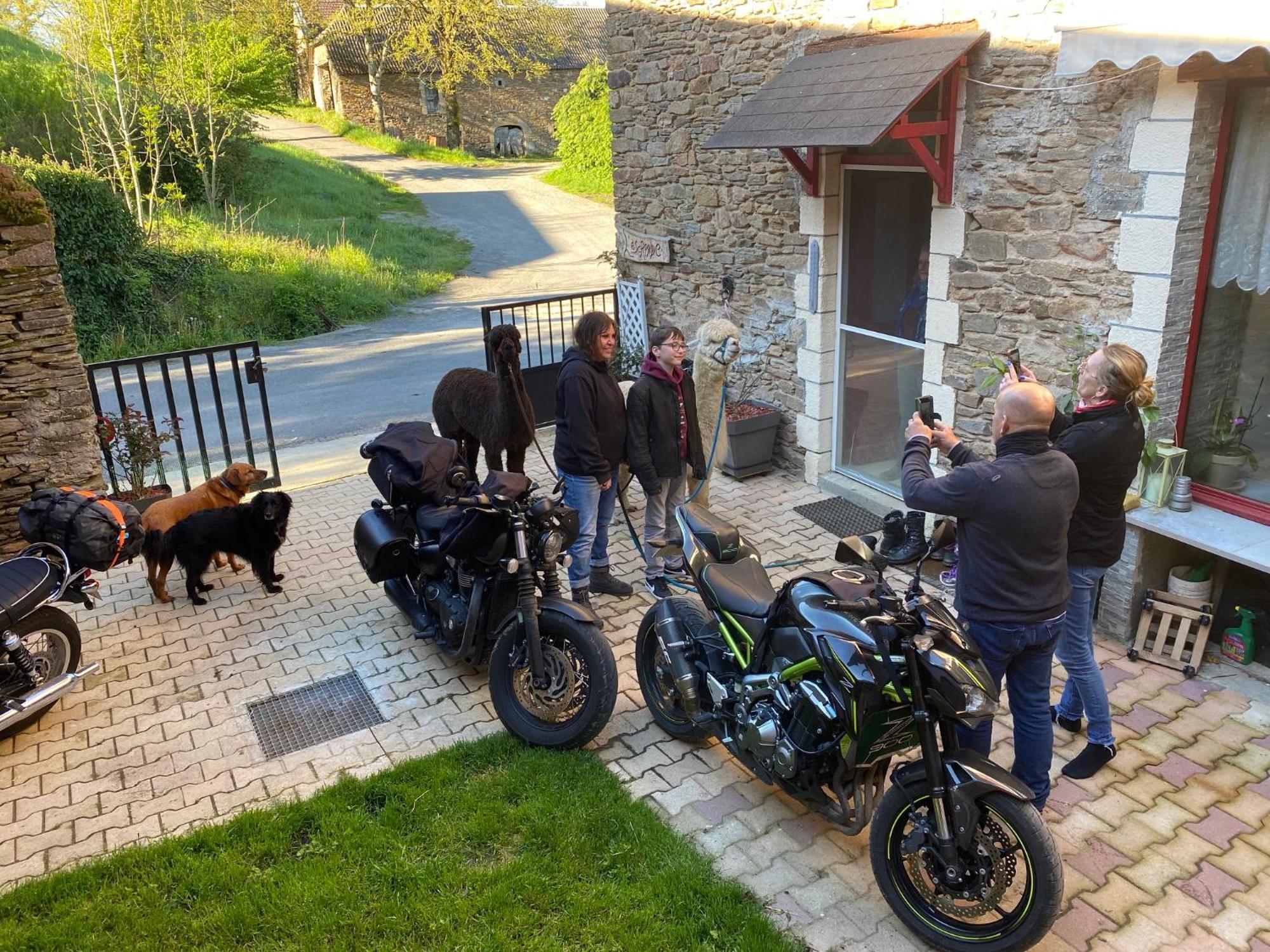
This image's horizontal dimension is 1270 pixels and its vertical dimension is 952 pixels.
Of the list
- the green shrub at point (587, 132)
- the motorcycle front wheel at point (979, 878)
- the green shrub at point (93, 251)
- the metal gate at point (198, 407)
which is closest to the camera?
the motorcycle front wheel at point (979, 878)

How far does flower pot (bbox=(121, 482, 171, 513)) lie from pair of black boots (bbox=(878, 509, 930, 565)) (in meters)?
5.97

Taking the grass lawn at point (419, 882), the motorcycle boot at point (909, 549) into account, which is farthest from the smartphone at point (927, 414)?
the grass lawn at point (419, 882)

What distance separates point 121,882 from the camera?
364 cm

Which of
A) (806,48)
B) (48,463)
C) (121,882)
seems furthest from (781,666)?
(48,463)

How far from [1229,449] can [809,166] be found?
136 inches

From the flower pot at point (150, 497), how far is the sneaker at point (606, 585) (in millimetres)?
3581

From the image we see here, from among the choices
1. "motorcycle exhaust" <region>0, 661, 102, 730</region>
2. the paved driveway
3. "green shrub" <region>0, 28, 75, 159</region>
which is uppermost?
"green shrub" <region>0, 28, 75, 159</region>

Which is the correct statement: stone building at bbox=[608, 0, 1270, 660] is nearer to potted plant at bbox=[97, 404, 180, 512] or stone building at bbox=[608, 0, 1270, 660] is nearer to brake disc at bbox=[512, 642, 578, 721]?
brake disc at bbox=[512, 642, 578, 721]

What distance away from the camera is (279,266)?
16.8m

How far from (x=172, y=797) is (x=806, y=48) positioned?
6366 millimetres

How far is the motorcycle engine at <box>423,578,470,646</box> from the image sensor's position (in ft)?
16.1

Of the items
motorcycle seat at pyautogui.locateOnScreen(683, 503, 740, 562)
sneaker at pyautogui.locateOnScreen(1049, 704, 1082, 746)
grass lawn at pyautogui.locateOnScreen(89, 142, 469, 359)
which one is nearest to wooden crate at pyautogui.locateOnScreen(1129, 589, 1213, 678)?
sneaker at pyautogui.locateOnScreen(1049, 704, 1082, 746)

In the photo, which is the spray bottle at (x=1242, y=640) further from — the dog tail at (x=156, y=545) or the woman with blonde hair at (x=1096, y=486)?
the dog tail at (x=156, y=545)

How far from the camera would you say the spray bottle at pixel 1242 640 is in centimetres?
494
